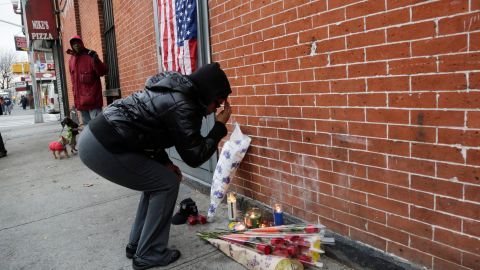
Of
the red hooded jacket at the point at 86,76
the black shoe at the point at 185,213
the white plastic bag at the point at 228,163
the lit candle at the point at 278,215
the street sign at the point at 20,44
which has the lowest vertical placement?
the black shoe at the point at 185,213

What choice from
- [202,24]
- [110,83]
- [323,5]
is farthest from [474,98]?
[110,83]

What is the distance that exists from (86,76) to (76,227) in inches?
151

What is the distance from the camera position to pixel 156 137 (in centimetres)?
252

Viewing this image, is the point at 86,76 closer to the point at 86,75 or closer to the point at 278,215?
the point at 86,75

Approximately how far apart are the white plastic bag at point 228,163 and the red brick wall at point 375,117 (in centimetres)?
20

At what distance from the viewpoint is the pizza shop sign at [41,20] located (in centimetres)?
1495

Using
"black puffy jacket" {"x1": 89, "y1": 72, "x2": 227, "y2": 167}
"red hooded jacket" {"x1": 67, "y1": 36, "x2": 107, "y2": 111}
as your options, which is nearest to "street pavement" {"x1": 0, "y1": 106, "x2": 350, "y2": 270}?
"black puffy jacket" {"x1": 89, "y1": 72, "x2": 227, "y2": 167}

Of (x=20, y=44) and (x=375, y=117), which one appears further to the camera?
(x=20, y=44)

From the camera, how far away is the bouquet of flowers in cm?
242

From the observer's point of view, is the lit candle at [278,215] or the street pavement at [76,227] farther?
the lit candle at [278,215]

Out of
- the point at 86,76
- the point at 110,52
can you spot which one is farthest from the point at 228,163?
the point at 110,52

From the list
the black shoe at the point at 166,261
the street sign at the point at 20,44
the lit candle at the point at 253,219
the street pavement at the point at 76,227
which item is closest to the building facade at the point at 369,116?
the lit candle at the point at 253,219

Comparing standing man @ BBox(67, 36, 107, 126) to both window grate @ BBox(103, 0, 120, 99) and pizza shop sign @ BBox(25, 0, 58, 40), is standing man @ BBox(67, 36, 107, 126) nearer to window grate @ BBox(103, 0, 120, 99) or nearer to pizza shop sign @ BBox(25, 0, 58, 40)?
window grate @ BBox(103, 0, 120, 99)

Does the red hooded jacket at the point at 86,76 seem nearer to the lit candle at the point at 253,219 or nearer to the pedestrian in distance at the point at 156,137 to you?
the pedestrian in distance at the point at 156,137
